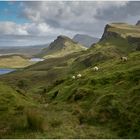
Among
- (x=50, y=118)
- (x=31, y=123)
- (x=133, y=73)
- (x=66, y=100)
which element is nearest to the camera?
(x=31, y=123)

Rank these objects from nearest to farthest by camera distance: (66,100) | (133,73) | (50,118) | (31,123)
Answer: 1. (31,123)
2. (50,118)
3. (133,73)
4. (66,100)

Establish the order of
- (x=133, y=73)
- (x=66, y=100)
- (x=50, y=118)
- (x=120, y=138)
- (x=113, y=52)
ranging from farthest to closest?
(x=113, y=52) → (x=66, y=100) → (x=133, y=73) → (x=50, y=118) → (x=120, y=138)

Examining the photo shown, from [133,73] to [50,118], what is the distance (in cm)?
1637

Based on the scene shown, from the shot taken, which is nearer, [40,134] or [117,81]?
[40,134]

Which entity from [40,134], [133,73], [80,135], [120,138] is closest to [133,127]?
[120,138]

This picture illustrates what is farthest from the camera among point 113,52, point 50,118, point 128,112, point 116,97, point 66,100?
point 113,52

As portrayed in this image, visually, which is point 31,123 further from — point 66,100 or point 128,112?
point 66,100

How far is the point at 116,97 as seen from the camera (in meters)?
35.0

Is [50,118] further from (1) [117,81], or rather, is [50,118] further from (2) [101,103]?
(1) [117,81]

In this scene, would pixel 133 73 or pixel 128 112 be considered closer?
pixel 128 112

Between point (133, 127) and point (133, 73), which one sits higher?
point (133, 73)

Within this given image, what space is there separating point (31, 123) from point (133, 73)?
20281 millimetres

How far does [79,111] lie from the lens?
35.2 meters

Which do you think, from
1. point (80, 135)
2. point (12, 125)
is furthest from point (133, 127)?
point (12, 125)
